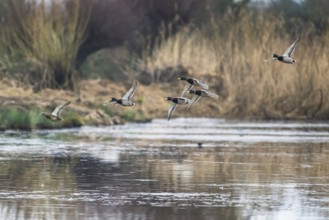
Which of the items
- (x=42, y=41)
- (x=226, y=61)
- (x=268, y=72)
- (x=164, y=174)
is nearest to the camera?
(x=164, y=174)

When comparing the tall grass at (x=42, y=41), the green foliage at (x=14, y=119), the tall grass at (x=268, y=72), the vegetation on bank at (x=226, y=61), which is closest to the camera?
the green foliage at (x=14, y=119)

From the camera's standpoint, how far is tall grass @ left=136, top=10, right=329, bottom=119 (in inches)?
1581

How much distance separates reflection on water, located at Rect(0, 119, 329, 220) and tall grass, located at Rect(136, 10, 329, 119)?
622 cm

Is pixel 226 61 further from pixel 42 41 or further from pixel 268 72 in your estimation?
pixel 42 41

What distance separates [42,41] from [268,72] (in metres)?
7.81

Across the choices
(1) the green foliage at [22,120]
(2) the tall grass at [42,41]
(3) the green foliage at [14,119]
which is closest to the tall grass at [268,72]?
(2) the tall grass at [42,41]

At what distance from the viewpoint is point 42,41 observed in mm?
41938

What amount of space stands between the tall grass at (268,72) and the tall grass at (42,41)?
5.41 m

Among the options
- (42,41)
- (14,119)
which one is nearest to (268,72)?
(42,41)

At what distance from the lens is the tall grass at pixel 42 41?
4188 centimetres

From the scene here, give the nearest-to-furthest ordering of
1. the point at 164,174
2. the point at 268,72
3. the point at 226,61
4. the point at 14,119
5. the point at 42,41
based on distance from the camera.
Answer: the point at 164,174 < the point at 14,119 < the point at 268,72 < the point at 42,41 < the point at 226,61

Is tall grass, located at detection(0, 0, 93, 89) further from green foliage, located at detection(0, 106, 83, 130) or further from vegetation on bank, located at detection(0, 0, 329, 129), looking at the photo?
green foliage, located at detection(0, 106, 83, 130)

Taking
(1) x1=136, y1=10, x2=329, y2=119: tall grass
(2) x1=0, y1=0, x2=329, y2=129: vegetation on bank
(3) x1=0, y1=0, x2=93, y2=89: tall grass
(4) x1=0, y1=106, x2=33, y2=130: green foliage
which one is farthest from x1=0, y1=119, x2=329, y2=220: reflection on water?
(3) x1=0, y1=0, x2=93, y2=89: tall grass

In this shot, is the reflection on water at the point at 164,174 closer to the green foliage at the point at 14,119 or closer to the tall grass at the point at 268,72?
the green foliage at the point at 14,119
